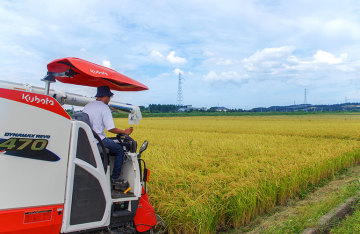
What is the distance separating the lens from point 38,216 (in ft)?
8.35

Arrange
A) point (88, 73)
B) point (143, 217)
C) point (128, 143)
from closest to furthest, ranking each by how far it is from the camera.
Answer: point (88, 73)
point (143, 217)
point (128, 143)

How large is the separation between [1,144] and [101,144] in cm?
119

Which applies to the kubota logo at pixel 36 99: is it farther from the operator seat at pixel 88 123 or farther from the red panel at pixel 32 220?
the red panel at pixel 32 220

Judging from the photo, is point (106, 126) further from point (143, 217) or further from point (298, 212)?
point (298, 212)

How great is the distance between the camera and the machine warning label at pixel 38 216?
2.47 meters

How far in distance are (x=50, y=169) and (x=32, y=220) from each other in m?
0.52

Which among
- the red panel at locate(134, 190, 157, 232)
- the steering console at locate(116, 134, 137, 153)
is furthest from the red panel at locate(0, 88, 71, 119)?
the red panel at locate(134, 190, 157, 232)

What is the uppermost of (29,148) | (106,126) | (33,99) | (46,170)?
(33,99)

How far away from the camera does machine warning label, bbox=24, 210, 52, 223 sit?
2475 mm

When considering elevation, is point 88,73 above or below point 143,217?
above

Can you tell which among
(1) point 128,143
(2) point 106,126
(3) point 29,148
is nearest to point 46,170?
(3) point 29,148

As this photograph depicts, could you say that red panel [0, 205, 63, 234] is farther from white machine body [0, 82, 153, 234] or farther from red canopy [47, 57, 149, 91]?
red canopy [47, 57, 149, 91]

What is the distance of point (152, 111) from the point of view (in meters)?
65.8

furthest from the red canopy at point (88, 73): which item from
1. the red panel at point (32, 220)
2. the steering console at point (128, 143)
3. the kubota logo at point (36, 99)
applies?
the red panel at point (32, 220)
